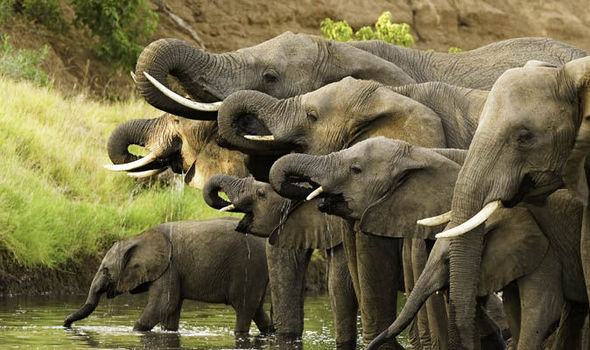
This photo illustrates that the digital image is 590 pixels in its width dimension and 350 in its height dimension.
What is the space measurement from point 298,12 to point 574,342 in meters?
22.2

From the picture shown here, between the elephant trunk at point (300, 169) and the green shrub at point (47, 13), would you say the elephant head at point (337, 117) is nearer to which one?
the elephant trunk at point (300, 169)

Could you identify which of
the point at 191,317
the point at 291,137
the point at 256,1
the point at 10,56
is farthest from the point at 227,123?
the point at 256,1

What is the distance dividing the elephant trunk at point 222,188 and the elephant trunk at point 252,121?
100 centimetres

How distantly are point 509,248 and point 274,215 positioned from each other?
292 centimetres

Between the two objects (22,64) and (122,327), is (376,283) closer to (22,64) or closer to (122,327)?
(122,327)

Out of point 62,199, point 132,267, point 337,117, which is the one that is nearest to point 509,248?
point 337,117

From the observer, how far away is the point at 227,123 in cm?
930

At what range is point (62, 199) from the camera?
16.6 m

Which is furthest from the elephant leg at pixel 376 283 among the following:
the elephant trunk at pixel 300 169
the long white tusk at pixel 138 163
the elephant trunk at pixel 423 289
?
the long white tusk at pixel 138 163

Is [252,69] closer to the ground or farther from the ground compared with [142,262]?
farther from the ground

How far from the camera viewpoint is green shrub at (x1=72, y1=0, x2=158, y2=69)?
25781mm

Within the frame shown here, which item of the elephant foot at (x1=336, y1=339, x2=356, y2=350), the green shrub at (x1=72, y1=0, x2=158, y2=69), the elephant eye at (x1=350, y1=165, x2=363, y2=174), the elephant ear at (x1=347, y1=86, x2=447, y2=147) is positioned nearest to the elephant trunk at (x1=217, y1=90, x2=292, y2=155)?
the elephant ear at (x1=347, y1=86, x2=447, y2=147)

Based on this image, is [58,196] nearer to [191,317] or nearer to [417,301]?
[191,317]

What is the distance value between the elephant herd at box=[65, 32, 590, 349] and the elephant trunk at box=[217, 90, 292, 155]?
0.01 meters
